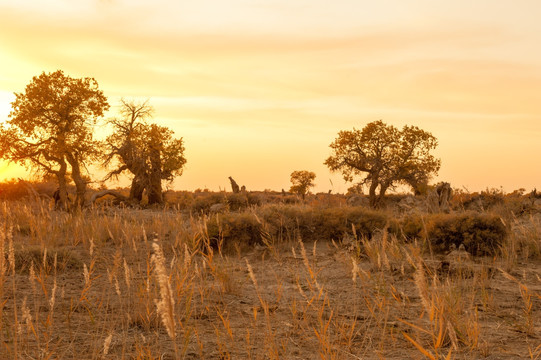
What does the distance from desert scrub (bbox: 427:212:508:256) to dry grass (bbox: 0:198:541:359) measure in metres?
0.26

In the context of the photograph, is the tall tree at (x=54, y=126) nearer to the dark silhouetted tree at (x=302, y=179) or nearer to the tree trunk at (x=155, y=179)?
the tree trunk at (x=155, y=179)

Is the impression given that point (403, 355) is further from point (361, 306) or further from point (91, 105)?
point (91, 105)

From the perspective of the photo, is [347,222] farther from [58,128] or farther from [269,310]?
[58,128]

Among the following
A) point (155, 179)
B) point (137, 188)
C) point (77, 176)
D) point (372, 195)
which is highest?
point (155, 179)

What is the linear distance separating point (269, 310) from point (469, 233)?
465 cm

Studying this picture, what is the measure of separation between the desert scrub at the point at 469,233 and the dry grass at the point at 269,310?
0.85 feet

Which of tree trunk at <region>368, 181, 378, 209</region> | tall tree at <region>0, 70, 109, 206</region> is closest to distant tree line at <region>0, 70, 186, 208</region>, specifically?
tall tree at <region>0, 70, 109, 206</region>

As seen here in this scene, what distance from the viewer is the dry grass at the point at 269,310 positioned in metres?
3.39

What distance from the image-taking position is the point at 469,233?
8.16 meters

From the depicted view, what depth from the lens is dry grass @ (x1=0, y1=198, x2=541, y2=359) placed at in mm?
3391

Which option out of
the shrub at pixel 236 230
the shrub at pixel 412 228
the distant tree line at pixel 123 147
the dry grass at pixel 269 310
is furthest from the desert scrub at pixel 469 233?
the distant tree line at pixel 123 147

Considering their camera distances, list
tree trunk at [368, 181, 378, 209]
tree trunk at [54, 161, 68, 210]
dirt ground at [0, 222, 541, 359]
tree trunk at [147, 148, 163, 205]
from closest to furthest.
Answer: dirt ground at [0, 222, 541, 359], tree trunk at [54, 161, 68, 210], tree trunk at [147, 148, 163, 205], tree trunk at [368, 181, 378, 209]

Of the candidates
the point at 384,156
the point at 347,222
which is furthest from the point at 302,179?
the point at 347,222

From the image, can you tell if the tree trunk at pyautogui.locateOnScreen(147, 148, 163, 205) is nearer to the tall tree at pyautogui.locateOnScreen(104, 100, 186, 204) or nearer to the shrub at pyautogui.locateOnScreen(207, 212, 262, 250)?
the tall tree at pyautogui.locateOnScreen(104, 100, 186, 204)
